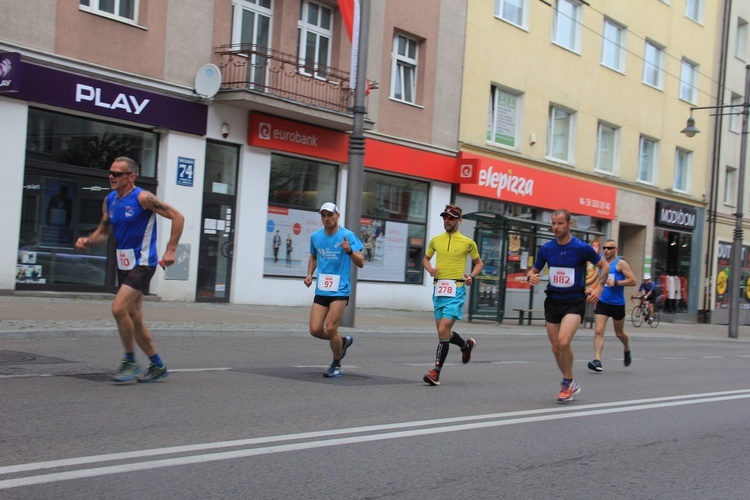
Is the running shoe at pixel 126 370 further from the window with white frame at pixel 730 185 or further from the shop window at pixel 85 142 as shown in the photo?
the window with white frame at pixel 730 185

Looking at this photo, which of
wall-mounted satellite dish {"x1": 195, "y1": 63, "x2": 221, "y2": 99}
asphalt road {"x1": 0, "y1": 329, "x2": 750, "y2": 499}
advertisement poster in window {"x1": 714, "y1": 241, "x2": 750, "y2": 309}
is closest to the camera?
asphalt road {"x1": 0, "y1": 329, "x2": 750, "y2": 499}

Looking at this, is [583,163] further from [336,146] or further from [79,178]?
[79,178]

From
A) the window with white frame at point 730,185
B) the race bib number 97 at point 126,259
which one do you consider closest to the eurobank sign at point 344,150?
the race bib number 97 at point 126,259

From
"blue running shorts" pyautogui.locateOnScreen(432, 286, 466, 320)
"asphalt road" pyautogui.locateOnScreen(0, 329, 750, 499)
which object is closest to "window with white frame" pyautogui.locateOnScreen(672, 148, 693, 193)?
"asphalt road" pyautogui.locateOnScreen(0, 329, 750, 499)

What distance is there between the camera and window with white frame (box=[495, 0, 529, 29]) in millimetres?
26672

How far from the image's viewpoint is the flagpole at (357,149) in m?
16.1

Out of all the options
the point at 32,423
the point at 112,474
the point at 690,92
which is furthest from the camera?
the point at 690,92

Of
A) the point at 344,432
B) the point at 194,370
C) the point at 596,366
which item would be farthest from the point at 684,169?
the point at 344,432

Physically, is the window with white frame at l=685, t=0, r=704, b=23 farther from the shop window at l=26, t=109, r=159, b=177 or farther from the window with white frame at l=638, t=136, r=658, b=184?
the shop window at l=26, t=109, r=159, b=177

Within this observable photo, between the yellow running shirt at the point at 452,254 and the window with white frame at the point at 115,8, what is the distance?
10.0 meters

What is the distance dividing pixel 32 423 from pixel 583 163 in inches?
1048

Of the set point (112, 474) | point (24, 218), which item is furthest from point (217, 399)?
point (24, 218)

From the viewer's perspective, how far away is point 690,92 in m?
36.7

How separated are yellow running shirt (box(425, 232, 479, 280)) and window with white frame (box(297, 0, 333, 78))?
1143 cm
